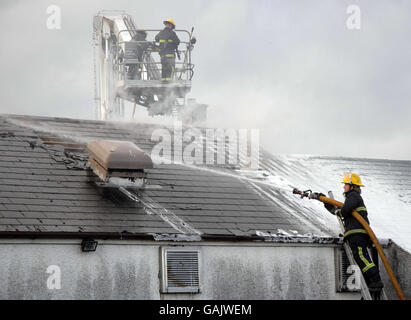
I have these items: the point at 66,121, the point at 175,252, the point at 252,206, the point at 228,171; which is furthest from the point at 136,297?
the point at 66,121

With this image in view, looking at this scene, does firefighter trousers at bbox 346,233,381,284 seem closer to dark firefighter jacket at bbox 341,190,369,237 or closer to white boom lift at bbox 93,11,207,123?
dark firefighter jacket at bbox 341,190,369,237

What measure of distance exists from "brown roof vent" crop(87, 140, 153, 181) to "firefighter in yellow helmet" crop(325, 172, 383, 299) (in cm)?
366

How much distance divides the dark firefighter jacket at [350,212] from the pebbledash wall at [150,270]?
66 centimetres

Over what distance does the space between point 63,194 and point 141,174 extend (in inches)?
62.4

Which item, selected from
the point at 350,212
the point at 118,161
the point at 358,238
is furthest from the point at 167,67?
the point at 358,238

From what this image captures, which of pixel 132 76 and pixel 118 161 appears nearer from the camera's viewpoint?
pixel 118 161

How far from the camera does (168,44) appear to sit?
→ 20578 mm

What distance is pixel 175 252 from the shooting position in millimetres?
11750

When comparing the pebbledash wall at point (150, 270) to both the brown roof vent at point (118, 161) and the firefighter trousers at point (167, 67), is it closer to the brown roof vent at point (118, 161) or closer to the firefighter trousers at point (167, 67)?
the brown roof vent at point (118, 161)

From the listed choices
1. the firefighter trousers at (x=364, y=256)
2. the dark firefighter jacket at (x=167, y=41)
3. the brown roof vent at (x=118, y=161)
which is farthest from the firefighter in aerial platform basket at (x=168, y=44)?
the firefighter trousers at (x=364, y=256)

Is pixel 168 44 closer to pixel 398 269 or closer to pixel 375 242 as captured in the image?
pixel 398 269

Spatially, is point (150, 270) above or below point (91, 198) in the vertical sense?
below

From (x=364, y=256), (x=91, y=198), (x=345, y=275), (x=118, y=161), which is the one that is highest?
(x=118, y=161)

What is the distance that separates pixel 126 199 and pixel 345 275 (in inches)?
Result: 165
